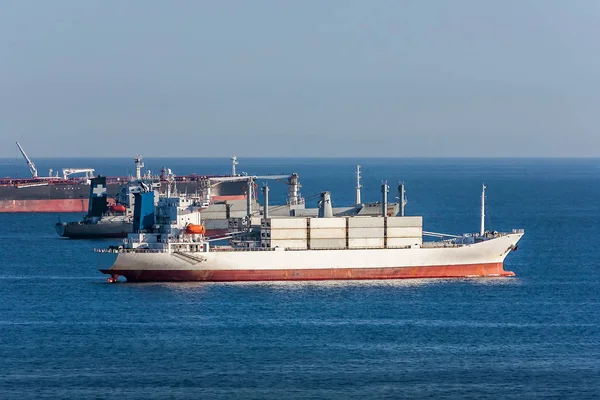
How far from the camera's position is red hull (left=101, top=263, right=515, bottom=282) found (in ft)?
235

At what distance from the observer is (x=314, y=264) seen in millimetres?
72750

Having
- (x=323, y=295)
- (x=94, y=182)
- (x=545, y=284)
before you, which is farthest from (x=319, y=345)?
(x=94, y=182)

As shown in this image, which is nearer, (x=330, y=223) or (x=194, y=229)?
(x=194, y=229)

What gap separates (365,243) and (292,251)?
497 cm

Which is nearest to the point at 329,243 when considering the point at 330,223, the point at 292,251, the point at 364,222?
the point at 330,223

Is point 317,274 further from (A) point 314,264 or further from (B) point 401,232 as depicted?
(B) point 401,232

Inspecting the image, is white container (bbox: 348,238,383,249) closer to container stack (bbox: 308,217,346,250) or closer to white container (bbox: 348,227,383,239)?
white container (bbox: 348,227,383,239)

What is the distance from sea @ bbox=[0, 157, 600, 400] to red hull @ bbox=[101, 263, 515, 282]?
0.98m

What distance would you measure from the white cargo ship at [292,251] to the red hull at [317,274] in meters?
0.06

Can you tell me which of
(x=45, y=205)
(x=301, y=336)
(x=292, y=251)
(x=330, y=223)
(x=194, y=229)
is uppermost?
(x=330, y=223)

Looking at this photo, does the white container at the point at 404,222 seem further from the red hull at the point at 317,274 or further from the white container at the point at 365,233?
the red hull at the point at 317,274

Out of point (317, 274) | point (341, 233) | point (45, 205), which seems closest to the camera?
point (317, 274)

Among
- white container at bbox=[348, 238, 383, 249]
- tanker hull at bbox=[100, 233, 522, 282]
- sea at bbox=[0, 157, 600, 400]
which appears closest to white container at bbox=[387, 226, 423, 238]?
white container at bbox=[348, 238, 383, 249]

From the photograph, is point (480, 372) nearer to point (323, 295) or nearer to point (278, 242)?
point (323, 295)
